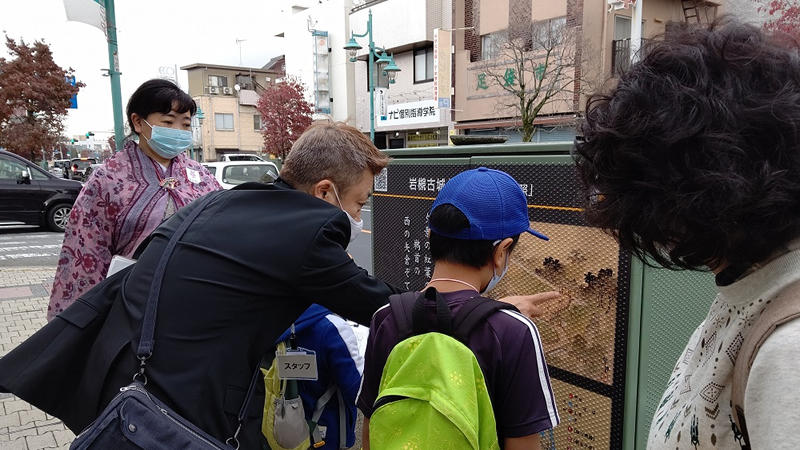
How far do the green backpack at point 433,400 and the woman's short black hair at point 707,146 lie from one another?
→ 454 millimetres

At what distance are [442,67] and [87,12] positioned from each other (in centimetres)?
1714

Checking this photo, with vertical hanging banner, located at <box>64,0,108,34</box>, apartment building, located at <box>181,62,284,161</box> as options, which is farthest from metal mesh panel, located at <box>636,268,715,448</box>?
apartment building, located at <box>181,62,284,161</box>

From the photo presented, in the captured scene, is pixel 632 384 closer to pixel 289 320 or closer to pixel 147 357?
pixel 289 320

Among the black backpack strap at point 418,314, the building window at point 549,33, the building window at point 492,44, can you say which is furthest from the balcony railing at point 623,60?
the building window at point 492,44

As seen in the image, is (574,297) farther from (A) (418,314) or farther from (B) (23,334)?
(B) (23,334)

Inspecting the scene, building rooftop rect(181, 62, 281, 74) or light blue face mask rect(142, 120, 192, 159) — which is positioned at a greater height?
building rooftop rect(181, 62, 281, 74)

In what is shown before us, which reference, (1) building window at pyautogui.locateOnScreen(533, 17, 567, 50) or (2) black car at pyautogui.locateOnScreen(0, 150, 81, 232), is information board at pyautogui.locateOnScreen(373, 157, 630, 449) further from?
(1) building window at pyautogui.locateOnScreen(533, 17, 567, 50)

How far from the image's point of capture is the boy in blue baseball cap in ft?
4.22

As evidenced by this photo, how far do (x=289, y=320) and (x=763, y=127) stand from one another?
3.93 feet

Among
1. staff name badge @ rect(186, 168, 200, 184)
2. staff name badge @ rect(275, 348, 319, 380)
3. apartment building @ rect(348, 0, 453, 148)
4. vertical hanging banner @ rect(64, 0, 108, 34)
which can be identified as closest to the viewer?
staff name badge @ rect(275, 348, 319, 380)

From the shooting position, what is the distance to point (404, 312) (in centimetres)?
137

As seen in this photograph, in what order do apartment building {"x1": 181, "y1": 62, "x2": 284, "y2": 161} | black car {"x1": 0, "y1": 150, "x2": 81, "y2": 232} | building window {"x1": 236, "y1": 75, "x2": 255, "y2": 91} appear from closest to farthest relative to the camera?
1. black car {"x1": 0, "y1": 150, "x2": 81, "y2": 232}
2. apartment building {"x1": 181, "y1": 62, "x2": 284, "y2": 161}
3. building window {"x1": 236, "y1": 75, "x2": 255, "y2": 91}

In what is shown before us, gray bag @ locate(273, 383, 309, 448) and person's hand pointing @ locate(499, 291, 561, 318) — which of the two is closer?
person's hand pointing @ locate(499, 291, 561, 318)

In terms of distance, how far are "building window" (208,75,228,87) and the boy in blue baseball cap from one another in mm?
42952
